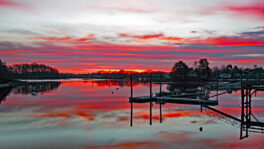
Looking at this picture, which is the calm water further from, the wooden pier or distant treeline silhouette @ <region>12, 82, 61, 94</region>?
distant treeline silhouette @ <region>12, 82, 61, 94</region>

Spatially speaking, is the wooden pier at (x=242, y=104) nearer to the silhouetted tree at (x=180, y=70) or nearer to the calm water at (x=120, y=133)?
the calm water at (x=120, y=133)

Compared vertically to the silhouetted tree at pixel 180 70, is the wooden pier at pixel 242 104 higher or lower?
lower

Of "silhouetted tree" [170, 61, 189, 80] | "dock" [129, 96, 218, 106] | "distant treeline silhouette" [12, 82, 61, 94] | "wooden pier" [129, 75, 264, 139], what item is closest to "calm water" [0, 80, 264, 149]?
"wooden pier" [129, 75, 264, 139]

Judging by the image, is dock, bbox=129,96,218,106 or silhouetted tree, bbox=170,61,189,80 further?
silhouetted tree, bbox=170,61,189,80

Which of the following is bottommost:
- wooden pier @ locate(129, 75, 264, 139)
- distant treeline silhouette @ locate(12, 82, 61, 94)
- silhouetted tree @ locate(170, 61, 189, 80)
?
distant treeline silhouette @ locate(12, 82, 61, 94)

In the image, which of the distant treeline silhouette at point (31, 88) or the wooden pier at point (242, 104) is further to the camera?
the distant treeline silhouette at point (31, 88)

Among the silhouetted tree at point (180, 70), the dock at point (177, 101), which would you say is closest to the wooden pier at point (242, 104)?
the dock at point (177, 101)

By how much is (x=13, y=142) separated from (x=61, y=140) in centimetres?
323

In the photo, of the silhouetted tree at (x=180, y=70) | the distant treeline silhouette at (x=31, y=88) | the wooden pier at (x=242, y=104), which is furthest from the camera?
the silhouetted tree at (x=180, y=70)

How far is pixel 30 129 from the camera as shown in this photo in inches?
823

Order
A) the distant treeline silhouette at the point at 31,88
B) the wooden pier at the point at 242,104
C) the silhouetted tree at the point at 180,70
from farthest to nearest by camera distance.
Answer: the silhouetted tree at the point at 180,70
the distant treeline silhouette at the point at 31,88
the wooden pier at the point at 242,104

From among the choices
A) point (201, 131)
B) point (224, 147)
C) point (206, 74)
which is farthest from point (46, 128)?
point (206, 74)

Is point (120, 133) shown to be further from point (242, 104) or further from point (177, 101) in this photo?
point (177, 101)

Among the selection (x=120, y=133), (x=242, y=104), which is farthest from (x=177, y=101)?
(x=120, y=133)
